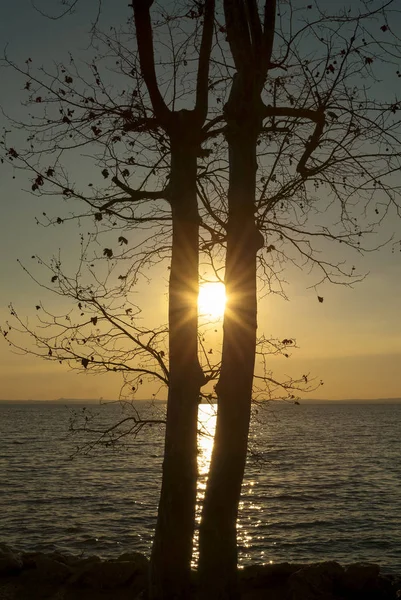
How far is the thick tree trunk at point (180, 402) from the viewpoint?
8836mm

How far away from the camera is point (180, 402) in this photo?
30.0ft

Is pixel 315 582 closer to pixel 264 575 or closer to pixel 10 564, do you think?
pixel 264 575

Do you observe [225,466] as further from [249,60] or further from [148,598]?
[249,60]

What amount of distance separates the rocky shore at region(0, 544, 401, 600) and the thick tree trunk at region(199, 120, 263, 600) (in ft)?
9.90

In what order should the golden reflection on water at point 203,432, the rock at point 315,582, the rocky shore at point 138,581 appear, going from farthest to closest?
the rocky shore at point 138,581 < the rock at point 315,582 < the golden reflection on water at point 203,432

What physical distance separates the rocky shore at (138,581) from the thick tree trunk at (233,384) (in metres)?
3.02

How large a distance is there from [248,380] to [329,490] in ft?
119

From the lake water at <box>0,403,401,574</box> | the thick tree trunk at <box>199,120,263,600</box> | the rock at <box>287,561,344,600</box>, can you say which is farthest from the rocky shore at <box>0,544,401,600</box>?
the thick tree trunk at <box>199,120,263,600</box>

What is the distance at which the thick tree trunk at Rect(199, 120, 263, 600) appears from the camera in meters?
8.45

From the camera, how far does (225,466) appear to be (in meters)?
8.56

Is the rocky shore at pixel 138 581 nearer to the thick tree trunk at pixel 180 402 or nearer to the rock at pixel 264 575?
the rock at pixel 264 575

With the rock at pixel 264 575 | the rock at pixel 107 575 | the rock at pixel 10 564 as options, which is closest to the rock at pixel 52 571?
the rock at pixel 107 575

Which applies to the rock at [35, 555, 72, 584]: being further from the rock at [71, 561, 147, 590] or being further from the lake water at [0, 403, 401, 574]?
the lake water at [0, 403, 401, 574]

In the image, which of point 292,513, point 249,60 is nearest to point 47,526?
point 292,513
